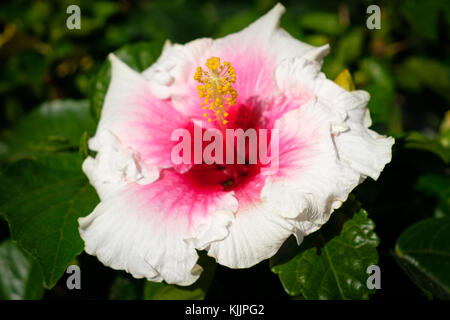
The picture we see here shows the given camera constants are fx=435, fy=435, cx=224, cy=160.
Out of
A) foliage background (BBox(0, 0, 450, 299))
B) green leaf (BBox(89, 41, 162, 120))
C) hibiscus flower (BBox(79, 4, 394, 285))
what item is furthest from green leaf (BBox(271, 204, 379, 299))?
green leaf (BBox(89, 41, 162, 120))

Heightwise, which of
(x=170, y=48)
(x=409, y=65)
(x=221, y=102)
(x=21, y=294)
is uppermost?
(x=170, y=48)

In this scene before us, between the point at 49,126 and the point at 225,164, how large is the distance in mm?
1380

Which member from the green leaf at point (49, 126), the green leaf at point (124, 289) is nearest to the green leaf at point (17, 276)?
the green leaf at point (124, 289)

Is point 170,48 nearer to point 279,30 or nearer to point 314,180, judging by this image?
point 279,30

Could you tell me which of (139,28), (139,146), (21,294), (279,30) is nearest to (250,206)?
(139,146)

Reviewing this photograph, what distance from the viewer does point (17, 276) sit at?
197 cm

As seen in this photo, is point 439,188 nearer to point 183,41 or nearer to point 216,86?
point 216,86

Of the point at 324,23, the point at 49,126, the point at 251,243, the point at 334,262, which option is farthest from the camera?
the point at 324,23

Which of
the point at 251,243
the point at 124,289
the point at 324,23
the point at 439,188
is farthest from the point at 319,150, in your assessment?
the point at 324,23

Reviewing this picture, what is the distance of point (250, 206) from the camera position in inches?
49.9

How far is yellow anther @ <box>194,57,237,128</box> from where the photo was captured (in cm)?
145

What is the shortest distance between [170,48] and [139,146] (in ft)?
1.38

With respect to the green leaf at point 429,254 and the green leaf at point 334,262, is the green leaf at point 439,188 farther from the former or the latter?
the green leaf at point 334,262

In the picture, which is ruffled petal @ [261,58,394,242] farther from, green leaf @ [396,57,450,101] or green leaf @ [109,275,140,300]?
green leaf @ [396,57,450,101]
